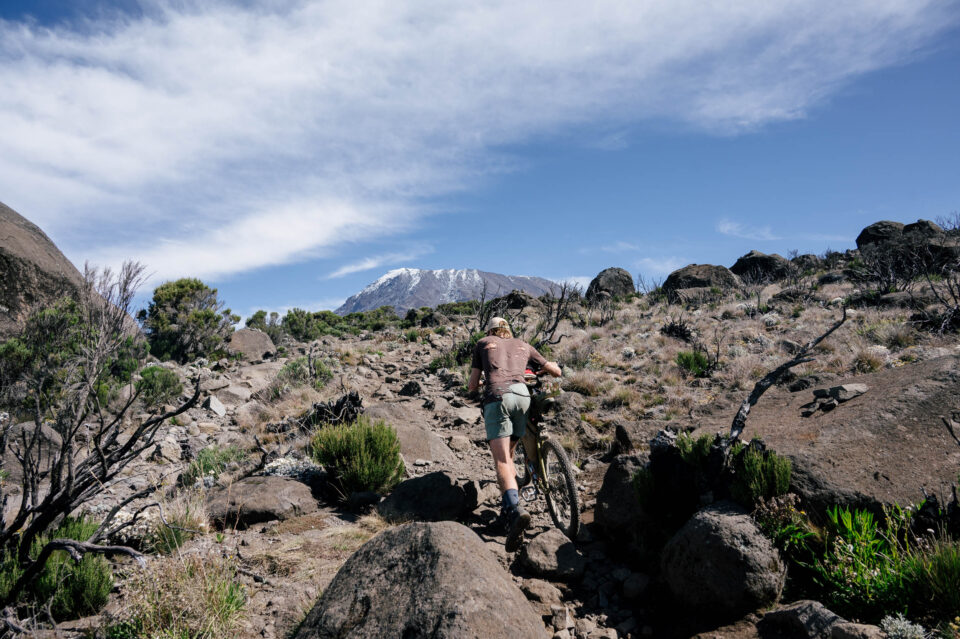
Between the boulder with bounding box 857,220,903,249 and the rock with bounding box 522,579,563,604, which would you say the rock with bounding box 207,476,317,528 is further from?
the boulder with bounding box 857,220,903,249

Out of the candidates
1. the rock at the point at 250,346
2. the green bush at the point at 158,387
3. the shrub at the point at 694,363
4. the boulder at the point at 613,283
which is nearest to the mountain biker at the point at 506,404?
the shrub at the point at 694,363

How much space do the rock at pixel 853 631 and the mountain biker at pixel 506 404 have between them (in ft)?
7.03

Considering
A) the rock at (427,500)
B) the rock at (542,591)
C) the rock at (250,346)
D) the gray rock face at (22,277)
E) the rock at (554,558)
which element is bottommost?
the rock at (542,591)

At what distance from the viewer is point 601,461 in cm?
655

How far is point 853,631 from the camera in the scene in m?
2.43

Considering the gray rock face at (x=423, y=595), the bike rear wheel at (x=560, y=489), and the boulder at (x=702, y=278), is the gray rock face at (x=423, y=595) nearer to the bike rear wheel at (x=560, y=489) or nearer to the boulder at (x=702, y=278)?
the bike rear wheel at (x=560, y=489)

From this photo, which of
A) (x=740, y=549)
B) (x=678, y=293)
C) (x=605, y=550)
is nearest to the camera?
(x=740, y=549)

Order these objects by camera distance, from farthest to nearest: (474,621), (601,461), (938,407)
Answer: (601,461), (938,407), (474,621)

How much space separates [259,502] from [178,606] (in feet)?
7.02

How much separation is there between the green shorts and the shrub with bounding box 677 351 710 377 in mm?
7361

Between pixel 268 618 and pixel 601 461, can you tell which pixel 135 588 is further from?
pixel 601 461

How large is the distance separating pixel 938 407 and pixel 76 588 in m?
6.60

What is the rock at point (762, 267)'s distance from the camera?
102 feet

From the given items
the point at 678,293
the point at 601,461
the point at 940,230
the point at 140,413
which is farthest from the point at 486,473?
the point at 940,230
